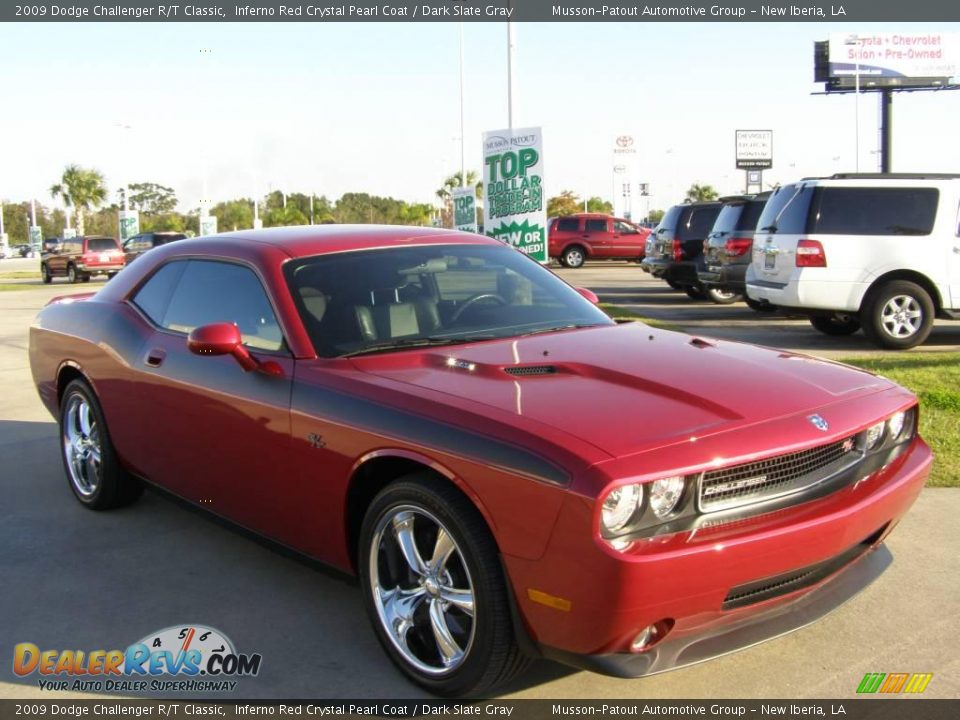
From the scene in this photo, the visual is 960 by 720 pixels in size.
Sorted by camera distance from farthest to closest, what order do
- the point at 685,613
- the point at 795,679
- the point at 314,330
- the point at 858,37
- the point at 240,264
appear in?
1. the point at 858,37
2. the point at 240,264
3. the point at 314,330
4. the point at 795,679
5. the point at 685,613

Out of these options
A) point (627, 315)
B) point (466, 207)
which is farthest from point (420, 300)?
point (466, 207)

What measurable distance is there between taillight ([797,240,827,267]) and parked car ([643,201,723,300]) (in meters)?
6.86

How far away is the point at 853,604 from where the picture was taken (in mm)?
3967

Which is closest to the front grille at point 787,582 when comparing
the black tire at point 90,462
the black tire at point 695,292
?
the black tire at point 90,462

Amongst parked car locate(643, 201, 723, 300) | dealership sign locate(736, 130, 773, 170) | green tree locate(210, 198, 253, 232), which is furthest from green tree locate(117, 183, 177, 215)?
parked car locate(643, 201, 723, 300)

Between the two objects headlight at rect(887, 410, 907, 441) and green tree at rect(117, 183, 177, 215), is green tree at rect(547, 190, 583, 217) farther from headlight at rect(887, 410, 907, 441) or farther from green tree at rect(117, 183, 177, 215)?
headlight at rect(887, 410, 907, 441)

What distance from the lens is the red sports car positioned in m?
2.79

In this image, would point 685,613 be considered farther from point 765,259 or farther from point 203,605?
point 765,259

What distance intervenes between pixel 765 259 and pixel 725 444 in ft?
31.3

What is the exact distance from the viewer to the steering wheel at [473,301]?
4312mm

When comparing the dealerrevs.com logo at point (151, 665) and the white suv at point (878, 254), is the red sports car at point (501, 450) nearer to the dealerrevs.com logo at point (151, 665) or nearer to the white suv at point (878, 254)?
the dealerrevs.com logo at point (151, 665)

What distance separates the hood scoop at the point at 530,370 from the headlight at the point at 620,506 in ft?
2.70

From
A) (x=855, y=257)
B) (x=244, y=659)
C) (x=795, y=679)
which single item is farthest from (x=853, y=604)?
(x=855, y=257)

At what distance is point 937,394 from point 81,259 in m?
30.4
